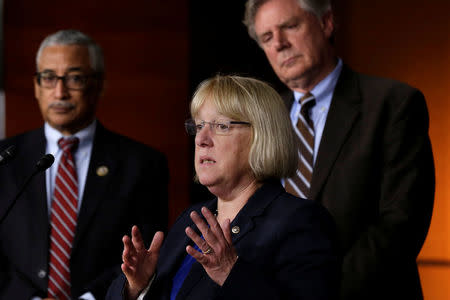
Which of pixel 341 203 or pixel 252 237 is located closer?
pixel 252 237

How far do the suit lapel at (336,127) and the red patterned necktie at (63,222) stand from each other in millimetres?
1009

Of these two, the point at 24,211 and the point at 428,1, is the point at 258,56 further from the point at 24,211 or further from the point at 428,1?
the point at 24,211

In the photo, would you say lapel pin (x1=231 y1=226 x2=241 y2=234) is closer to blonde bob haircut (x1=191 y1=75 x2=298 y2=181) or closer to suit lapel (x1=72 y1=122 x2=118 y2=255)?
blonde bob haircut (x1=191 y1=75 x2=298 y2=181)

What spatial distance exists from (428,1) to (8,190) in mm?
2704

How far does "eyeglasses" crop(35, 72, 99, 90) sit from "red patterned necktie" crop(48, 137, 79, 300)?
9.7 inches

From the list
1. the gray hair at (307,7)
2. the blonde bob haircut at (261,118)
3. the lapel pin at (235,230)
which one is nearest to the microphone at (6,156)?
the blonde bob haircut at (261,118)

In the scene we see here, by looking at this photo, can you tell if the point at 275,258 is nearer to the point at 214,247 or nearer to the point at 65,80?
the point at 214,247

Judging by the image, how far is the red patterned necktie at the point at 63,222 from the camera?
2.60 metres

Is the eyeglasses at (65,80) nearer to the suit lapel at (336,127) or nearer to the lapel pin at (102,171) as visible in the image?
the lapel pin at (102,171)

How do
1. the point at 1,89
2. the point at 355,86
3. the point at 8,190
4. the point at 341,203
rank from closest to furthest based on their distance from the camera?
the point at 341,203 < the point at 355,86 < the point at 8,190 < the point at 1,89

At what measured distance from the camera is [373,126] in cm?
236

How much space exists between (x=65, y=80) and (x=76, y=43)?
19 cm

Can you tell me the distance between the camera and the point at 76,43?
2.92 meters

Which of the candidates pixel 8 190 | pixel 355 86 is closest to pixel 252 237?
pixel 355 86
